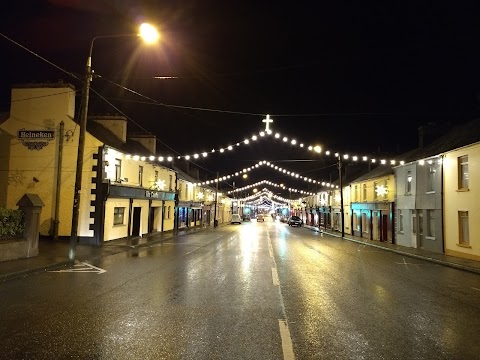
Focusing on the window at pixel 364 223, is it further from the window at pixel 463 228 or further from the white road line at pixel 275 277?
the white road line at pixel 275 277

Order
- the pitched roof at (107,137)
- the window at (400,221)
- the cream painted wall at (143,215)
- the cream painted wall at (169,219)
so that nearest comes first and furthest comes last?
the pitched roof at (107,137), the window at (400,221), the cream painted wall at (143,215), the cream painted wall at (169,219)

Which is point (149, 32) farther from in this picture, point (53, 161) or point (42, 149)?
point (42, 149)

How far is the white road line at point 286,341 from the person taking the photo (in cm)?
535

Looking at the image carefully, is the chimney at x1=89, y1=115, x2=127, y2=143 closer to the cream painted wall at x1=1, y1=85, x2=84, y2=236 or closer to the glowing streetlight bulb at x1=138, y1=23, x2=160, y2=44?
the cream painted wall at x1=1, y1=85, x2=84, y2=236

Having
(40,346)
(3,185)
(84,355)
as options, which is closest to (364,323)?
(84,355)

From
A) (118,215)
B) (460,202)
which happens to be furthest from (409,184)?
(118,215)

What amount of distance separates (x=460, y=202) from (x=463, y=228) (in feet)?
4.60

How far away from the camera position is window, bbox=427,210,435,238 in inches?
956

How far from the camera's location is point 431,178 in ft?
80.3

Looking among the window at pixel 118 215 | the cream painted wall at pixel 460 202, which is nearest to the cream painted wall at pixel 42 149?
the window at pixel 118 215

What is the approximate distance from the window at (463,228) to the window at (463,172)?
1437 millimetres

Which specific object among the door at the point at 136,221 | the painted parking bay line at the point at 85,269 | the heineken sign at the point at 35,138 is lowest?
the painted parking bay line at the point at 85,269

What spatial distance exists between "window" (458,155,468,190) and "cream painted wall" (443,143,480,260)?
0.16 meters

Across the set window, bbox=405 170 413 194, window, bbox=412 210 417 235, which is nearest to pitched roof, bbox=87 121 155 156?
window, bbox=405 170 413 194
